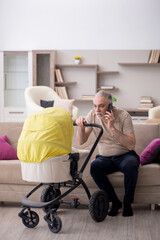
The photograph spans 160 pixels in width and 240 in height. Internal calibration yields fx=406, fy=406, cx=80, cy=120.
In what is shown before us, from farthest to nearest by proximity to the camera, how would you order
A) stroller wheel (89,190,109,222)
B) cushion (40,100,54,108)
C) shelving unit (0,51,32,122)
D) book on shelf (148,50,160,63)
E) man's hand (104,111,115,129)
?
shelving unit (0,51,32,122) → book on shelf (148,50,160,63) → cushion (40,100,54,108) → man's hand (104,111,115,129) → stroller wheel (89,190,109,222)

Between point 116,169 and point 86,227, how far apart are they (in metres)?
0.59

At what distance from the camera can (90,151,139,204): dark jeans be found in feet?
10.5

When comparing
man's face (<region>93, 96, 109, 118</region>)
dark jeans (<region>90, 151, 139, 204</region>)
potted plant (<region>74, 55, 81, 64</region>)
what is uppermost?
potted plant (<region>74, 55, 81, 64</region>)

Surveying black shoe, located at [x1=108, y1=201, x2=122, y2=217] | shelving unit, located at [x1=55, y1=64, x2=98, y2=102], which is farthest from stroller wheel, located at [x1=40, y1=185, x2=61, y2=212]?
shelving unit, located at [x1=55, y1=64, x2=98, y2=102]

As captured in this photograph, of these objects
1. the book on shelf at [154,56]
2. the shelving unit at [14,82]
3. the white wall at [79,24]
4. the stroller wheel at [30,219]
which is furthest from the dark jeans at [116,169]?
the shelving unit at [14,82]

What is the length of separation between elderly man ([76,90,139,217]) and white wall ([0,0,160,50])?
480cm

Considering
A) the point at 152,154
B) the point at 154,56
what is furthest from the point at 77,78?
the point at 152,154

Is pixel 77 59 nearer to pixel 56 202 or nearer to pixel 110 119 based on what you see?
pixel 110 119

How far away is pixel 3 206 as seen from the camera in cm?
354

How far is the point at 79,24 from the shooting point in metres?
8.02

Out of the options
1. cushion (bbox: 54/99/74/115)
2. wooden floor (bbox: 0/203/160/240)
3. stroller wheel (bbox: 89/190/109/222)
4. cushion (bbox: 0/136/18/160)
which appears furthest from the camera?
cushion (bbox: 54/99/74/115)

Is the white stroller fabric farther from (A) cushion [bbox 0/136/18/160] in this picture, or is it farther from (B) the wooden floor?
(A) cushion [bbox 0/136/18/160]

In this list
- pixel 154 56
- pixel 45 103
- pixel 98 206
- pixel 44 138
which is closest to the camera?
pixel 44 138

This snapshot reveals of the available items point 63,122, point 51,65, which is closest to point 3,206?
point 63,122
